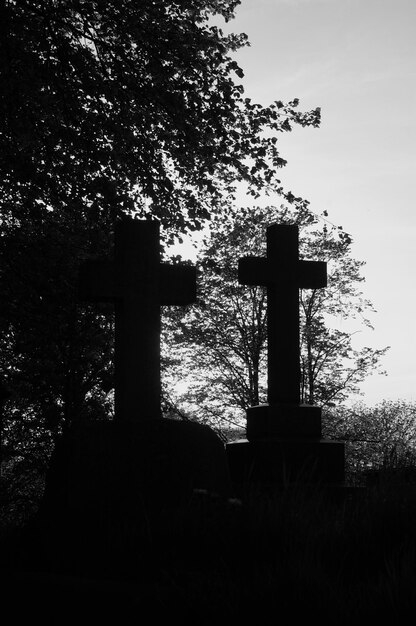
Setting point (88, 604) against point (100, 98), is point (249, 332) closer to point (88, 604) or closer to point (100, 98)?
point (100, 98)

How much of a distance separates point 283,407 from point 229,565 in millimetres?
3967

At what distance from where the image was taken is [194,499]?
5207mm

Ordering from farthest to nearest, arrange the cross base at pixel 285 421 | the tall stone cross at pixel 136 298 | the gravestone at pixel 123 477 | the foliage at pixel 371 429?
the foliage at pixel 371 429, the cross base at pixel 285 421, the tall stone cross at pixel 136 298, the gravestone at pixel 123 477

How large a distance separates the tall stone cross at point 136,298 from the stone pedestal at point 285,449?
1.54 metres

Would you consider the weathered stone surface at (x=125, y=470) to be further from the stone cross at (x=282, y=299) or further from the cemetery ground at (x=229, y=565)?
the stone cross at (x=282, y=299)

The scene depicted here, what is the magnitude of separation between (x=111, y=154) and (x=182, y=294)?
4.66 meters

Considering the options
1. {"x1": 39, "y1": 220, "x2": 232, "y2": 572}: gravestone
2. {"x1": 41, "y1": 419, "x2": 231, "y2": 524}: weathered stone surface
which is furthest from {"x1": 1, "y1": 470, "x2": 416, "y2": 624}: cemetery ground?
{"x1": 41, "y1": 419, "x2": 231, "y2": 524}: weathered stone surface

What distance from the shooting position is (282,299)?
8539 mm

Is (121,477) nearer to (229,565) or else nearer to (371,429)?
(229,565)

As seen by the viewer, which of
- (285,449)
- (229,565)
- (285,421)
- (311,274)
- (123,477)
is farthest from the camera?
(311,274)

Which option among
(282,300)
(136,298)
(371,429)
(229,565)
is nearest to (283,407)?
(282,300)

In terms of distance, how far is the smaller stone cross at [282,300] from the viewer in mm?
8391

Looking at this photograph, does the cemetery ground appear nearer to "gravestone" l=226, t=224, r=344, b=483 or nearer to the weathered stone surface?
the weathered stone surface

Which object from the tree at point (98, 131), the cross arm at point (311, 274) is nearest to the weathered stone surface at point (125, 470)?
the cross arm at point (311, 274)
